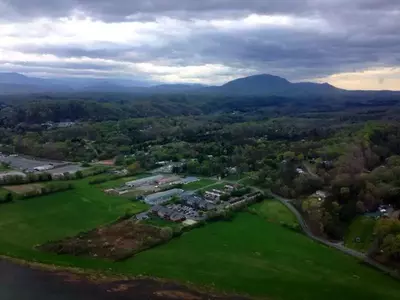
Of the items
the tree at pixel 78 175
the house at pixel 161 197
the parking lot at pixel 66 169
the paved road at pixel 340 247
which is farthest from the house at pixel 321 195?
the parking lot at pixel 66 169

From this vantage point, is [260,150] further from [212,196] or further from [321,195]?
[321,195]

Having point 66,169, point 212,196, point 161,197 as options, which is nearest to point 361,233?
point 212,196

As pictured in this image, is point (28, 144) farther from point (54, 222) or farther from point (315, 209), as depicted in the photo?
point (315, 209)

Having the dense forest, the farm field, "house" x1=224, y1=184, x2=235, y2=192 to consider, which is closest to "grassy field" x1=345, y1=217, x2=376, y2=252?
the dense forest

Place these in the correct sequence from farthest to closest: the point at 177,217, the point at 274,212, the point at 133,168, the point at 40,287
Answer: the point at 133,168, the point at 274,212, the point at 177,217, the point at 40,287

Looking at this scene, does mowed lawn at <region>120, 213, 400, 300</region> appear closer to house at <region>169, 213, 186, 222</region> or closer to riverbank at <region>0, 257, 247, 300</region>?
riverbank at <region>0, 257, 247, 300</region>

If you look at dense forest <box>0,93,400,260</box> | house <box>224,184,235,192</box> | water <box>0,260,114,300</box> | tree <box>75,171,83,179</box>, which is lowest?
water <box>0,260,114,300</box>
